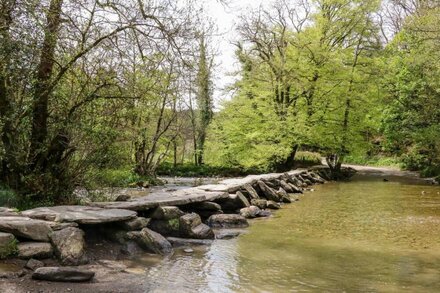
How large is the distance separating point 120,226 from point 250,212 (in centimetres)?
412

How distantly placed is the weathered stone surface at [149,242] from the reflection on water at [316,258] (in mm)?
246

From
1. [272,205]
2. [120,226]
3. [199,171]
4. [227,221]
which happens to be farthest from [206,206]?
[199,171]

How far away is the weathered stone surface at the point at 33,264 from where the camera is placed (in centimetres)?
498

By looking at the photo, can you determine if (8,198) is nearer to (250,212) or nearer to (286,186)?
(250,212)

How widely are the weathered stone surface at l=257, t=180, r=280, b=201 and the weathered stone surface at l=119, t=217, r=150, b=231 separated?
20.5 ft

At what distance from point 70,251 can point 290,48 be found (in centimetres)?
1803

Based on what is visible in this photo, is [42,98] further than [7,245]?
Yes

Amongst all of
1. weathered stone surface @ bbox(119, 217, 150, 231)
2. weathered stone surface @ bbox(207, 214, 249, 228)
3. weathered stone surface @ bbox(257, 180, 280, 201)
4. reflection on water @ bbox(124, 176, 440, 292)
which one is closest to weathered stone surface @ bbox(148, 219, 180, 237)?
weathered stone surface @ bbox(119, 217, 150, 231)

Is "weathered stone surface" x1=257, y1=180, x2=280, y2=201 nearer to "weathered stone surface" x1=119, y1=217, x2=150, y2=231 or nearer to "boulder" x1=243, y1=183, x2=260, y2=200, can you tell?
"boulder" x1=243, y1=183, x2=260, y2=200

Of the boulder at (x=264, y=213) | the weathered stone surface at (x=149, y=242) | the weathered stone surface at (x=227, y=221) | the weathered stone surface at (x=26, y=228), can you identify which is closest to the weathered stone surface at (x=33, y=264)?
the weathered stone surface at (x=26, y=228)

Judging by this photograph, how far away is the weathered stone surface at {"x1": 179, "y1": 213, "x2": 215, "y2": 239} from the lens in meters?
7.56

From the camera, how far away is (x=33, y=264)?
16.5 ft

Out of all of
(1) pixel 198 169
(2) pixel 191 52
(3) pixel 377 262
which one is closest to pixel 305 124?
(1) pixel 198 169

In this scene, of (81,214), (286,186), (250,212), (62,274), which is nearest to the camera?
(62,274)
